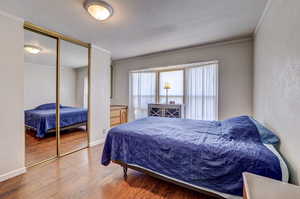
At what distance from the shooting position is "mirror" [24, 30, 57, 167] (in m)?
2.37

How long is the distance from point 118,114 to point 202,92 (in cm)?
272

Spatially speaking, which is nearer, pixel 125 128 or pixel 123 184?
pixel 123 184

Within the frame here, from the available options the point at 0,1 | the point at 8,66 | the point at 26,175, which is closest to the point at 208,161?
the point at 26,175

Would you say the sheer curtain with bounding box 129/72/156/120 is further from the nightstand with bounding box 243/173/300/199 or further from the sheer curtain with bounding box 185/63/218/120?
the nightstand with bounding box 243/173/300/199

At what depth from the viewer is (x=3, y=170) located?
192 cm

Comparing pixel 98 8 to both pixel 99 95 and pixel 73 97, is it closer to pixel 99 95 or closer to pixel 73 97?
pixel 73 97

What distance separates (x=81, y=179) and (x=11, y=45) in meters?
2.22

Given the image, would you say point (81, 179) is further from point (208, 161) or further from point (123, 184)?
point (208, 161)

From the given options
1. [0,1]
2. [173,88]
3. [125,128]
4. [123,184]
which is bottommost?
[123,184]

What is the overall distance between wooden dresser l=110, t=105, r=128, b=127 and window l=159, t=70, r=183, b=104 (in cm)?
134

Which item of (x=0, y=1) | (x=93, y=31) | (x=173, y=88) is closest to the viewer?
(x=0, y=1)

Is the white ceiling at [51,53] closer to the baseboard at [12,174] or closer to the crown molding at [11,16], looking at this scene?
the crown molding at [11,16]

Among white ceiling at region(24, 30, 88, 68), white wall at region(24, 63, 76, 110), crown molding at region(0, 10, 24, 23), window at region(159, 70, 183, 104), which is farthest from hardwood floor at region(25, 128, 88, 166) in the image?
window at region(159, 70, 183, 104)

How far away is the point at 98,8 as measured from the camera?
1.76 metres
